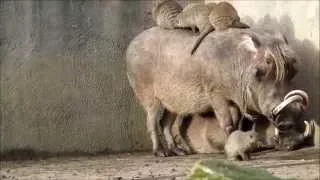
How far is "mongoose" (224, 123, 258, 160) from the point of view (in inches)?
279

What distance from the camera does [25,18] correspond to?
8430 mm

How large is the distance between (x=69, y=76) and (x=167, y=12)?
1.21 metres

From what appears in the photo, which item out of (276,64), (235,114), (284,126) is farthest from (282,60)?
(235,114)

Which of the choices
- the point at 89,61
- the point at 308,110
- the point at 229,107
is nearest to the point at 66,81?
the point at 89,61

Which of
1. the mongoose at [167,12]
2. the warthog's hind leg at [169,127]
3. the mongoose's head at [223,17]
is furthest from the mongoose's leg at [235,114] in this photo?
the mongoose at [167,12]

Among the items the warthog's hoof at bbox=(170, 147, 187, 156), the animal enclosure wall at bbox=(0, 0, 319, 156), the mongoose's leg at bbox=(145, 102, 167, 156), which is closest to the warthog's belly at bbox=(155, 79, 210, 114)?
the mongoose's leg at bbox=(145, 102, 167, 156)

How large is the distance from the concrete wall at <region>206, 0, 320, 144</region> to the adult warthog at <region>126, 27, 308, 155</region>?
16.3 inches

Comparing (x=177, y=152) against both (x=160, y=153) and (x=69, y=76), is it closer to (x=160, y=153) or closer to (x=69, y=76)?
(x=160, y=153)

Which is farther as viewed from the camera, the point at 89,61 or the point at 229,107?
the point at 89,61

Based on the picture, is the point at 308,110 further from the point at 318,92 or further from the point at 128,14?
the point at 128,14

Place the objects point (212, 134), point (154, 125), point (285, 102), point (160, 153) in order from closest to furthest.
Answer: point (285, 102), point (212, 134), point (160, 153), point (154, 125)

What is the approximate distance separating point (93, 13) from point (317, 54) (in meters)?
2.38

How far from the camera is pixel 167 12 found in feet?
26.9

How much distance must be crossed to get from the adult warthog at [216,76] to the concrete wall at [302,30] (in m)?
0.42
